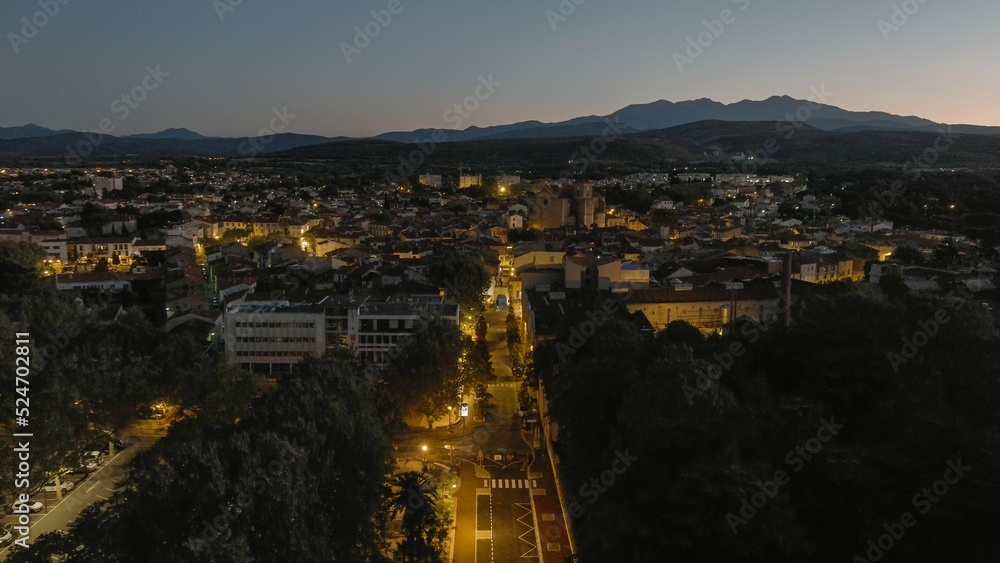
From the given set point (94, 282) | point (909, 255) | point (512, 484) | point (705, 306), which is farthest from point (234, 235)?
point (909, 255)

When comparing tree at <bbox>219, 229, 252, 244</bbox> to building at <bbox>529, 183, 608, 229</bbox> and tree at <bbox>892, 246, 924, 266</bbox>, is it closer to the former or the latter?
building at <bbox>529, 183, 608, 229</bbox>

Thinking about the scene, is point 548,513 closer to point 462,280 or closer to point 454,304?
point 454,304

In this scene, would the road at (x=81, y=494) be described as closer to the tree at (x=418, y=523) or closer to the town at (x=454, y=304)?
the town at (x=454, y=304)

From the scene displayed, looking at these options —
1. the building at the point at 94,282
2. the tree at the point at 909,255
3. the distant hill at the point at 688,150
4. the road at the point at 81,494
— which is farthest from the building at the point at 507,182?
the road at the point at 81,494

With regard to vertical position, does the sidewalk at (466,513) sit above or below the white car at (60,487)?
→ below

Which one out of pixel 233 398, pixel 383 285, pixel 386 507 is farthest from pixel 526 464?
pixel 383 285

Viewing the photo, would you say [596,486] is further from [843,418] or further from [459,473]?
[459,473]

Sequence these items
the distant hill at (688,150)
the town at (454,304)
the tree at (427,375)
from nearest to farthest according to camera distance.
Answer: the town at (454,304)
the tree at (427,375)
the distant hill at (688,150)
